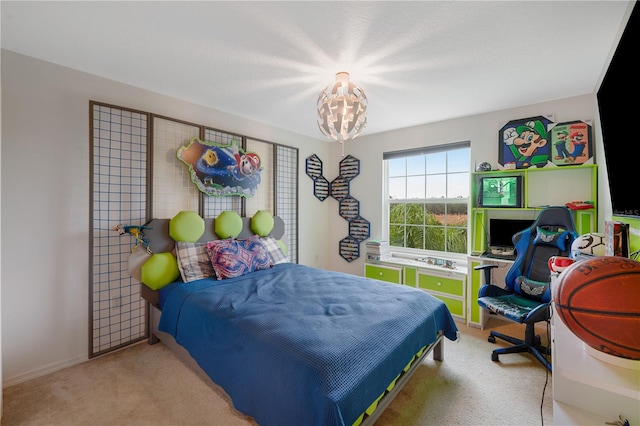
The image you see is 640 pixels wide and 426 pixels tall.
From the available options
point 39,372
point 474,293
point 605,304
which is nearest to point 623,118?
point 605,304

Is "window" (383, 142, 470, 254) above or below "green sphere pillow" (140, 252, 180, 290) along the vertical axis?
above

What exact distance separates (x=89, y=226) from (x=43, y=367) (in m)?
1.16

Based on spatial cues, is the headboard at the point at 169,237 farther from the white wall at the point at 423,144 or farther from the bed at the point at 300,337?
the white wall at the point at 423,144

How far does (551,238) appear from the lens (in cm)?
243

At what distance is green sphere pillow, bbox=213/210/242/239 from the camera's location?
9.85 feet

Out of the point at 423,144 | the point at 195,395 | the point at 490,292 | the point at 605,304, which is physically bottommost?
the point at 195,395

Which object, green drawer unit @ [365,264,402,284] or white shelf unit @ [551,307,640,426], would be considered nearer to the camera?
white shelf unit @ [551,307,640,426]

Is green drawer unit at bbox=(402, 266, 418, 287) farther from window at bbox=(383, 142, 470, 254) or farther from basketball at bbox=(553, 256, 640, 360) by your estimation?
basketball at bbox=(553, 256, 640, 360)

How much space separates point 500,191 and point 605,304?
2.64 meters

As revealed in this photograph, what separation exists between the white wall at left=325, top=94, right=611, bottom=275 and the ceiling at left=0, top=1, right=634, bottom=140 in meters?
0.18

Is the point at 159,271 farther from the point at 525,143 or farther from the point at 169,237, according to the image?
the point at 525,143

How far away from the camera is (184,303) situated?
211 centimetres

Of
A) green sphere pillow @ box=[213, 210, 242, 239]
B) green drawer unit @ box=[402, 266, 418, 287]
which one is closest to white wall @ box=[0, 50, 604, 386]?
green sphere pillow @ box=[213, 210, 242, 239]

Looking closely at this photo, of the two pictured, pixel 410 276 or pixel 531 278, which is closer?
pixel 531 278
